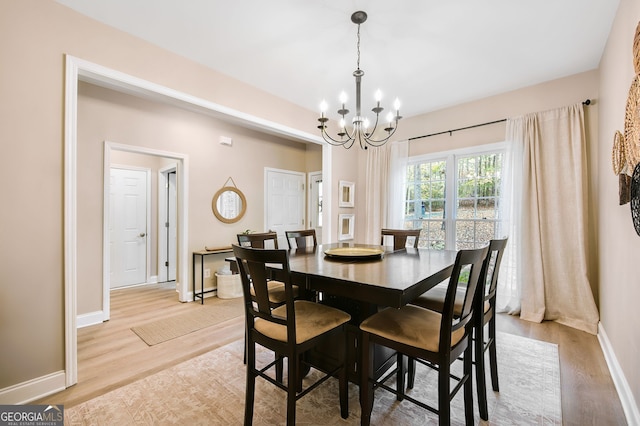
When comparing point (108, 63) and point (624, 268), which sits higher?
point (108, 63)

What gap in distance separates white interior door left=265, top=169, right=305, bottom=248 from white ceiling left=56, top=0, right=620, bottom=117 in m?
2.09

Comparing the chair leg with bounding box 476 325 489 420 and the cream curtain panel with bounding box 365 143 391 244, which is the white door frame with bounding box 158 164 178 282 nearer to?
the cream curtain panel with bounding box 365 143 391 244

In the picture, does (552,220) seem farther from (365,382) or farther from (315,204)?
(315,204)

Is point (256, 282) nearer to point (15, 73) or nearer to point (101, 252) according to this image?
point (15, 73)

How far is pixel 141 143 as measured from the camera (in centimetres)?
362

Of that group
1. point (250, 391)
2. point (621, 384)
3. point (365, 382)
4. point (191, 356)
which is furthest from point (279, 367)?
point (621, 384)

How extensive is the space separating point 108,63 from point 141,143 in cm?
160

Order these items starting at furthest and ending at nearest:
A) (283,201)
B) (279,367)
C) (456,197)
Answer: (283,201) < (456,197) < (279,367)

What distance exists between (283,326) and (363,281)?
0.52 meters

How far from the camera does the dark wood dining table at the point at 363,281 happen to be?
4.35 feet

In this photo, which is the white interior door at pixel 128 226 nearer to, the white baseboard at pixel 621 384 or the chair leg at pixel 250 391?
the chair leg at pixel 250 391

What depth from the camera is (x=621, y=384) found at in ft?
5.95

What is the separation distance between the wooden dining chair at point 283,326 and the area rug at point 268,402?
206 mm

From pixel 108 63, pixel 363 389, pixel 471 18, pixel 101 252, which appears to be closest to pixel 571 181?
pixel 471 18
